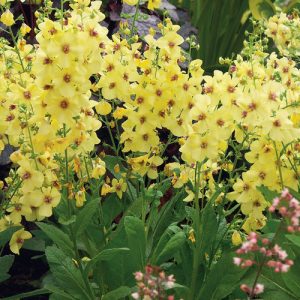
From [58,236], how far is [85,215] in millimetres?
113

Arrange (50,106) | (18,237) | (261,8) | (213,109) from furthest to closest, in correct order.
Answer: (261,8) → (18,237) → (213,109) → (50,106)

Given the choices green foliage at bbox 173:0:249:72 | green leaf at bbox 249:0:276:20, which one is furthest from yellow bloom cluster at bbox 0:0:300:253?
green foliage at bbox 173:0:249:72

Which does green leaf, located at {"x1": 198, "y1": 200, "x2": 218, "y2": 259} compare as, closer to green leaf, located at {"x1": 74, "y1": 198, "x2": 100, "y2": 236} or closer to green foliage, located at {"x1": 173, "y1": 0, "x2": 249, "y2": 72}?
green leaf, located at {"x1": 74, "y1": 198, "x2": 100, "y2": 236}

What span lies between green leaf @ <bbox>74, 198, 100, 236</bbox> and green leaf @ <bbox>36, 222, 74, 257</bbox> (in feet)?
0.18

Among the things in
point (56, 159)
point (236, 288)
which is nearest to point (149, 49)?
point (56, 159)

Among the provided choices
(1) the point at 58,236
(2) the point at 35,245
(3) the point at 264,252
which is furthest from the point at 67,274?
(3) the point at 264,252

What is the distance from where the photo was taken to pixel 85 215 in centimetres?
195

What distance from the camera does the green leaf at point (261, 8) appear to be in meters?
4.08

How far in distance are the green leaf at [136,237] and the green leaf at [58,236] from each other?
172mm

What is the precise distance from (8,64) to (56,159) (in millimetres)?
289

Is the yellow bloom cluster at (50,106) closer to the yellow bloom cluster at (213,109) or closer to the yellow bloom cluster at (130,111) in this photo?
the yellow bloom cluster at (130,111)

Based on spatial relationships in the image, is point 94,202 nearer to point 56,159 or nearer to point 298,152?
point 56,159

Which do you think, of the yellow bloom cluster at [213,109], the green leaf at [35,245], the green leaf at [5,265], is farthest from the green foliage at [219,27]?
the green leaf at [5,265]

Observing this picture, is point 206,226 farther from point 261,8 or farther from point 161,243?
point 261,8
